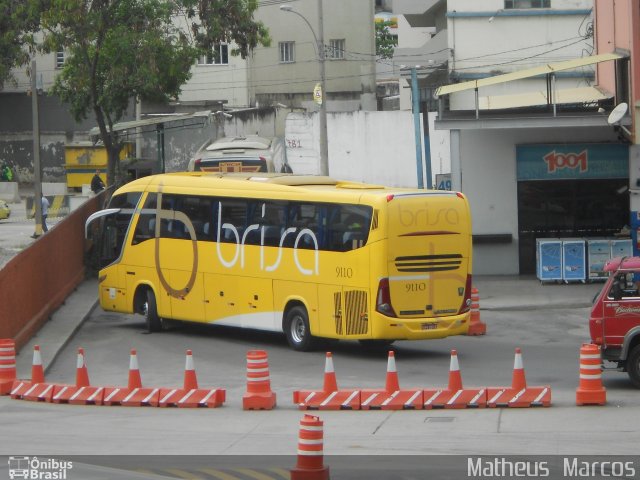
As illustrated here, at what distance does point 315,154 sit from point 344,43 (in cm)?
2040

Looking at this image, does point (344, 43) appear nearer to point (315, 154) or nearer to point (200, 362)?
point (315, 154)

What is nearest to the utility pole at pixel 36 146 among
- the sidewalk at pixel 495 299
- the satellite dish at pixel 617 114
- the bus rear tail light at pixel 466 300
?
the sidewalk at pixel 495 299

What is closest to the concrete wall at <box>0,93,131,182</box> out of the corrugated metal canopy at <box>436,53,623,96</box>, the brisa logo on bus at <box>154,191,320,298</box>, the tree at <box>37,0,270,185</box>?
the tree at <box>37,0,270,185</box>

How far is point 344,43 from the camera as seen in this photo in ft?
224

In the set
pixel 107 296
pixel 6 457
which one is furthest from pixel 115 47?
pixel 6 457

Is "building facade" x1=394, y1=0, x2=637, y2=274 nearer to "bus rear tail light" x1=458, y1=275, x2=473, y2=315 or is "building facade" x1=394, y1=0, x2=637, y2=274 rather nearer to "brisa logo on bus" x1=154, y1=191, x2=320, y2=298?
"brisa logo on bus" x1=154, y1=191, x2=320, y2=298

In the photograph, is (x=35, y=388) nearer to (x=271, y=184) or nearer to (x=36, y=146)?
(x=271, y=184)

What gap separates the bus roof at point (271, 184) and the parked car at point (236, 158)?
12429 millimetres

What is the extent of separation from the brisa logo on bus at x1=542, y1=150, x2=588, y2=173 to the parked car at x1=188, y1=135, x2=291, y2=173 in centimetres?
1062

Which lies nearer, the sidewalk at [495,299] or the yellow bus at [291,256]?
the yellow bus at [291,256]

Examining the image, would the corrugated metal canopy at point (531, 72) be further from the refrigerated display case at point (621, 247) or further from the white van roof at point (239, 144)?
the white van roof at point (239, 144)

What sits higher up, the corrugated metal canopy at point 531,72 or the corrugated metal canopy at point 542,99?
the corrugated metal canopy at point 531,72

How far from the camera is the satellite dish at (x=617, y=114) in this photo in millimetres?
29266

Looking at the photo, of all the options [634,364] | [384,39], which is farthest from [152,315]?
[384,39]
